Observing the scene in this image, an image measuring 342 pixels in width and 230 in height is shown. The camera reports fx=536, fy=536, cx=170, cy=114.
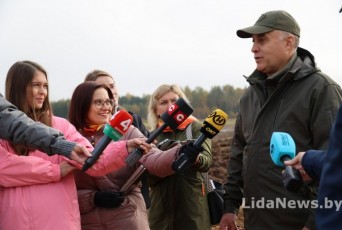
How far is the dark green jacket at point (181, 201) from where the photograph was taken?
5.04m

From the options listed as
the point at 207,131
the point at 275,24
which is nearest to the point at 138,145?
the point at 207,131

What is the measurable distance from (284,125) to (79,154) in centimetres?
143

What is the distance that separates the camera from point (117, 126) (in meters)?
3.50

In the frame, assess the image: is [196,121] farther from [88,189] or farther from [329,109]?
[329,109]

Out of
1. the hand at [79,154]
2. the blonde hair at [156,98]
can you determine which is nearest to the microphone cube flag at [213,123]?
the hand at [79,154]

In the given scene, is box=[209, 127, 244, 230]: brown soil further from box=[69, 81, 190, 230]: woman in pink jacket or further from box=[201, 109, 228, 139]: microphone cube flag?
box=[201, 109, 228, 139]: microphone cube flag

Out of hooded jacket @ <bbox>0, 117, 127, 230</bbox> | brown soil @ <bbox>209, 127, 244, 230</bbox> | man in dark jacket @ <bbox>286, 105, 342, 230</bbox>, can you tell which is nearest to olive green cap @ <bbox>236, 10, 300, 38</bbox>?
hooded jacket @ <bbox>0, 117, 127, 230</bbox>

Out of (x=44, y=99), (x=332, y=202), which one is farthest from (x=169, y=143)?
(x=332, y=202)

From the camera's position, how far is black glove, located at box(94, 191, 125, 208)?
13.3 feet

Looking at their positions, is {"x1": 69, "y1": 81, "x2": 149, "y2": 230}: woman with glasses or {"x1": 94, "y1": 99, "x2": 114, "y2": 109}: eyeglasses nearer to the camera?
{"x1": 69, "y1": 81, "x2": 149, "y2": 230}: woman with glasses

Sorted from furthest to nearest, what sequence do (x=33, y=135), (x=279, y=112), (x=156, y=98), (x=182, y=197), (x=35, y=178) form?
(x=156, y=98) < (x=182, y=197) < (x=279, y=112) < (x=35, y=178) < (x=33, y=135)

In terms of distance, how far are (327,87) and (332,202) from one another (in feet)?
6.05

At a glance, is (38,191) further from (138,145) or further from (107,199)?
(138,145)

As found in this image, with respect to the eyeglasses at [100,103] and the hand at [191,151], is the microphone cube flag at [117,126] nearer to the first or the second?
the hand at [191,151]
